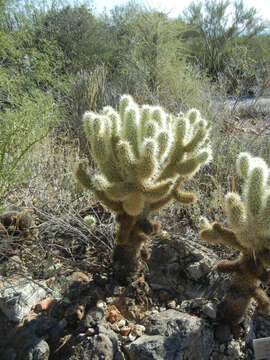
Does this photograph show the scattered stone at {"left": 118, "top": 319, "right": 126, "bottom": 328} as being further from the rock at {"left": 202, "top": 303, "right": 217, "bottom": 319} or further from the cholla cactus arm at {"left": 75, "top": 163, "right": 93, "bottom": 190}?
the cholla cactus arm at {"left": 75, "top": 163, "right": 93, "bottom": 190}

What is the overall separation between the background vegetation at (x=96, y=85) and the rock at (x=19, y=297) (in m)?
0.81

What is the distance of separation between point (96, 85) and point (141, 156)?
15.2 feet

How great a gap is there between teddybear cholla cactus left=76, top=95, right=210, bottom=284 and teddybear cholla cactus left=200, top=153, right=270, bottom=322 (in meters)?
0.34

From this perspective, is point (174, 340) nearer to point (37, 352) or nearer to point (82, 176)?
point (37, 352)

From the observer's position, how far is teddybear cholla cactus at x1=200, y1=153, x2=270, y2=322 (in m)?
1.75

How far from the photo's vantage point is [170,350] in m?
1.67

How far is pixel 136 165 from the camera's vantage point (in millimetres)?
1913

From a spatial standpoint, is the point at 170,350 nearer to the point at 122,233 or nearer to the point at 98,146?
the point at 122,233

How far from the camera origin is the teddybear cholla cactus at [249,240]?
5.75 feet

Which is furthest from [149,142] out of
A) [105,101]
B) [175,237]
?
[105,101]

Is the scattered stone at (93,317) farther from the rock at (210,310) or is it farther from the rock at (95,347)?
the rock at (210,310)

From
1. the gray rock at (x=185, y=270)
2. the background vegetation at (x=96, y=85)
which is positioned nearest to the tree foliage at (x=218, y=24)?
the background vegetation at (x=96, y=85)

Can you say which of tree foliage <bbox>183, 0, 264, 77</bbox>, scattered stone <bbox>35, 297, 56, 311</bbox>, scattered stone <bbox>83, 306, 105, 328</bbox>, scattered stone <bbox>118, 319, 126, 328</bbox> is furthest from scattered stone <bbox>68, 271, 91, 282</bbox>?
tree foliage <bbox>183, 0, 264, 77</bbox>

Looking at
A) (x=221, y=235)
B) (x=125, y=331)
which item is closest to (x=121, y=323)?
(x=125, y=331)
